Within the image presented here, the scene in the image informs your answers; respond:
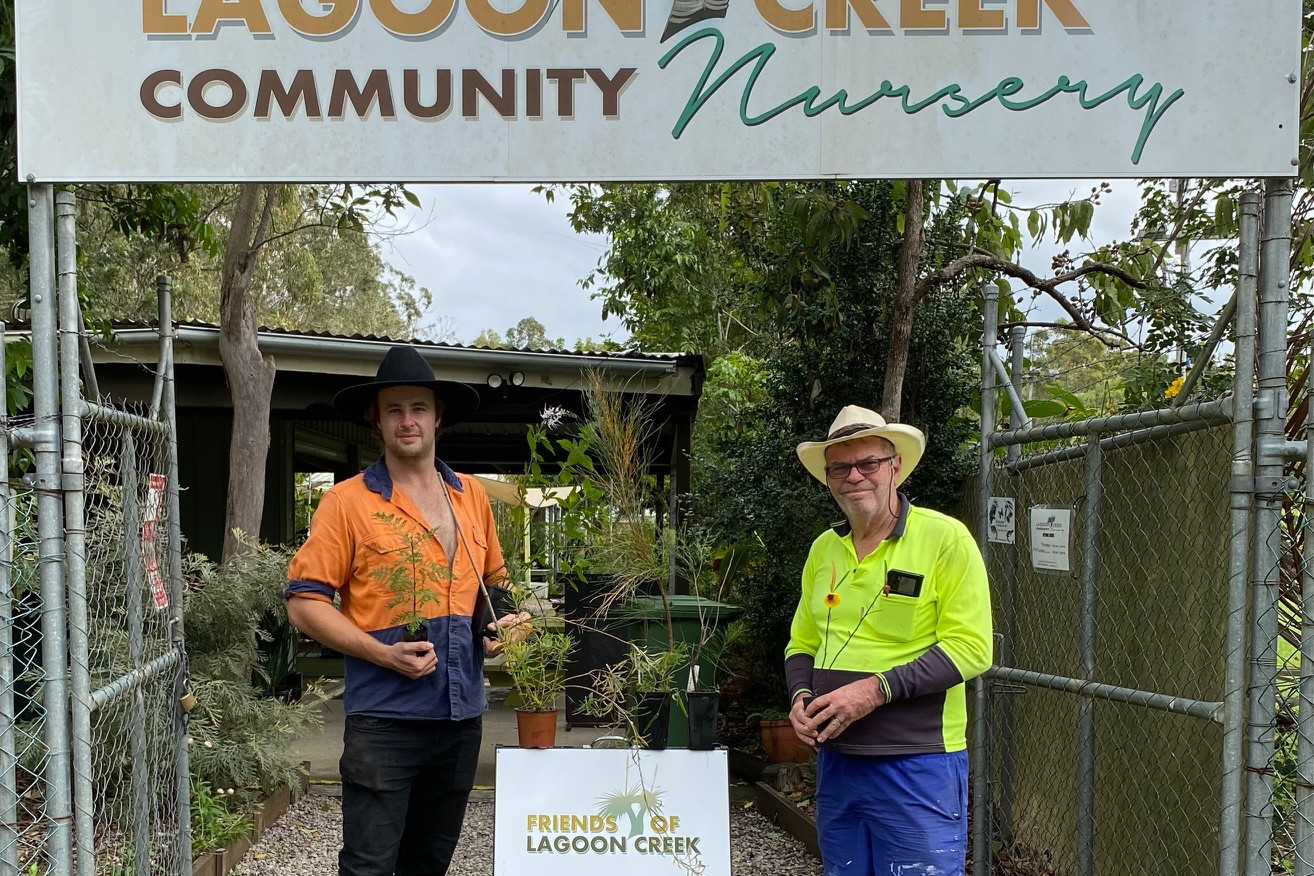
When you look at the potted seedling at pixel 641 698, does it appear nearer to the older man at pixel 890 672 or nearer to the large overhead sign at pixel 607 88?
the older man at pixel 890 672

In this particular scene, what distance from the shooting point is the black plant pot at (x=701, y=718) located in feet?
12.4

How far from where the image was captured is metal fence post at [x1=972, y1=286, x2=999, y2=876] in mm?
4250

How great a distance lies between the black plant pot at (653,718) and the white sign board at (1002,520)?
4.77 feet

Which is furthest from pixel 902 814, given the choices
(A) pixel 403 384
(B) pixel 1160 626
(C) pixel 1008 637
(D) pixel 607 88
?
(D) pixel 607 88

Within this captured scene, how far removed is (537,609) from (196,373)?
630cm

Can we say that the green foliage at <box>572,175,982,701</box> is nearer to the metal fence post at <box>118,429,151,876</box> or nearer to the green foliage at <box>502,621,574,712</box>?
the green foliage at <box>502,621,574,712</box>

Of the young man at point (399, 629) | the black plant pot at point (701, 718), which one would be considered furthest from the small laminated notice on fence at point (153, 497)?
the black plant pot at point (701, 718)

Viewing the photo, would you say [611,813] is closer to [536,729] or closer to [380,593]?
[536,729]

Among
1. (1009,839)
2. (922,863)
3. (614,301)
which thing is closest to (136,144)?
(922,863)

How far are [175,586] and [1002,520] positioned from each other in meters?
3.03

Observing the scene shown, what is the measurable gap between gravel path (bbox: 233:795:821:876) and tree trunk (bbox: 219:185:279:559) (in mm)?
1851

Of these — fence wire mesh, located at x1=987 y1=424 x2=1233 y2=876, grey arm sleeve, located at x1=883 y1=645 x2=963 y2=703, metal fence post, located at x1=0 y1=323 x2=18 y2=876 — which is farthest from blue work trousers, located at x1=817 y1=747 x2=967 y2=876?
metal fence post, located at x1=0 y1=323 x2=18 y2=876

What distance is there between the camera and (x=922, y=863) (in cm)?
303

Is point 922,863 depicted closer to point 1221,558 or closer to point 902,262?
point 1221,558
